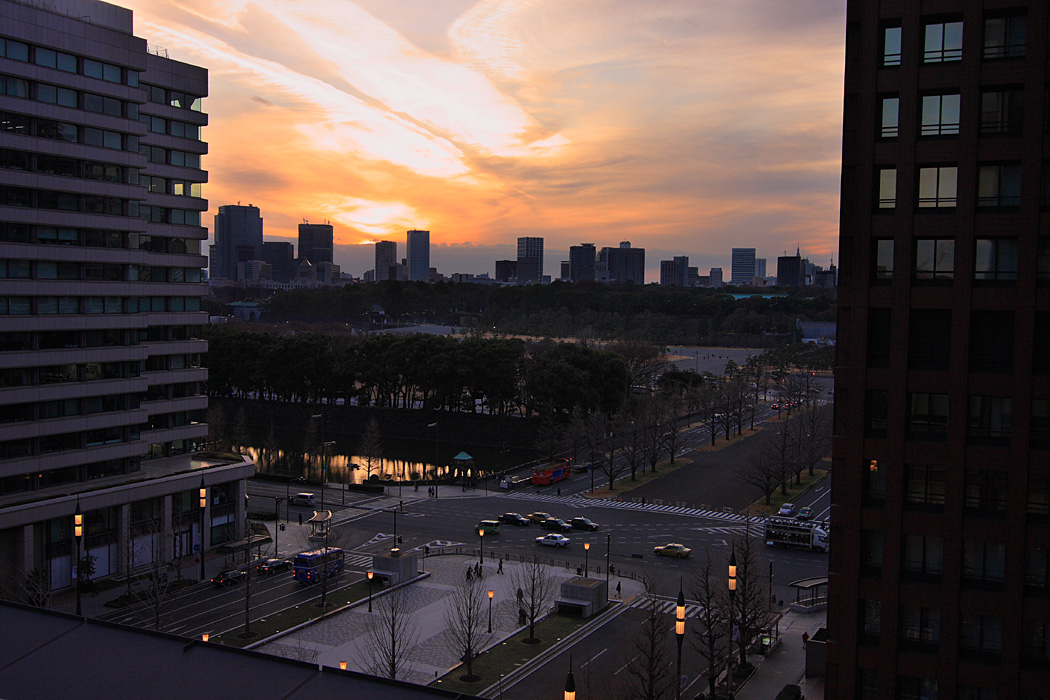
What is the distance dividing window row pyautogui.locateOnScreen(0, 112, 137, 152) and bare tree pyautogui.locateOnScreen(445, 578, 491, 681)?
32.8 meters

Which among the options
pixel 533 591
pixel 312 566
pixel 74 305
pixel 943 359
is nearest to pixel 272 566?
pixel 312 566

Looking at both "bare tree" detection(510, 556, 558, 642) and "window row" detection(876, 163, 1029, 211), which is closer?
"window row" detection(876, 163, 1029, 211)

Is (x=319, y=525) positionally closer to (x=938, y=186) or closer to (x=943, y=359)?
(x=943, y=359)

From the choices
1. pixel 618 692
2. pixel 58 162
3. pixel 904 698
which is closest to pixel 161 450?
pixel 58 162

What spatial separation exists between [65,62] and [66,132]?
3806 millimetres

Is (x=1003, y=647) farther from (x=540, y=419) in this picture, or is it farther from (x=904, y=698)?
(x=540, y=419)

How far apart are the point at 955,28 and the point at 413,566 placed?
36195mm

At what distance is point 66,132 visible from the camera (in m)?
46.6

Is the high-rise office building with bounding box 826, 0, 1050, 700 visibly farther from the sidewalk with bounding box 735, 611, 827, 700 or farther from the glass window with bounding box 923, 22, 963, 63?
the sidewalk with bounding box 735, 611, 827, 700

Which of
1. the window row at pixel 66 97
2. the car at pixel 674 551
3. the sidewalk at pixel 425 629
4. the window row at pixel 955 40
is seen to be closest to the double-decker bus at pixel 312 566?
the sidewalk at pixel 425 629

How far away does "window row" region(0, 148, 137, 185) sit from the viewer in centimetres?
4447

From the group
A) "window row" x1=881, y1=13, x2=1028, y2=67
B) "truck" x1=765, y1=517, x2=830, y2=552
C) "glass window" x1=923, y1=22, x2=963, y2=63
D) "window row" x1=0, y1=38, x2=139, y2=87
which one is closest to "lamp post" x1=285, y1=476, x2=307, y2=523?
"window row" x1=0, y1=38, x2=139, y2=87

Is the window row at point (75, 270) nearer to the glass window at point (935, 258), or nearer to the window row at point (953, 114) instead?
the window row at point (953, 114)

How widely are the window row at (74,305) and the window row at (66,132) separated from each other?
8903 millimetres
